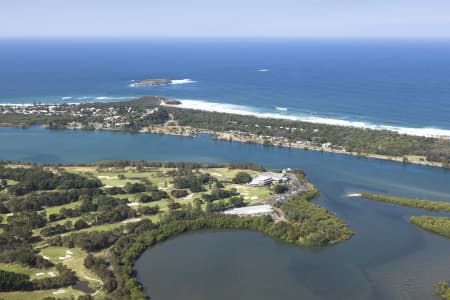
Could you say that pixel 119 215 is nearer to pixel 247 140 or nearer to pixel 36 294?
pixel 36 294

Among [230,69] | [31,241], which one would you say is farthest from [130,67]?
[31,241]

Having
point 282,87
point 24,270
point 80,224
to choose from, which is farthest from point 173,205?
point 282,87

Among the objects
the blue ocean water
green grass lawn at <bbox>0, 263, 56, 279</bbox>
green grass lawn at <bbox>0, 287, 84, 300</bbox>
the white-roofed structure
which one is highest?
the blue ocean water

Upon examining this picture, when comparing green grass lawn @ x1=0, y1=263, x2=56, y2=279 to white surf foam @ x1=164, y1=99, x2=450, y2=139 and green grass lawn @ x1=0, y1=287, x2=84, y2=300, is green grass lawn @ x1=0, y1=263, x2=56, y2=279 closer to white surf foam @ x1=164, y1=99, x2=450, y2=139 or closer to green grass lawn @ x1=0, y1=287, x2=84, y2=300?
green grass lawn @ x1=0, y1=287, x2=84, y2=300

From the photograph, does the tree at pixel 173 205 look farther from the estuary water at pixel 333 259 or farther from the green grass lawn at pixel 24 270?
the green grass lawn at pixel 24 270

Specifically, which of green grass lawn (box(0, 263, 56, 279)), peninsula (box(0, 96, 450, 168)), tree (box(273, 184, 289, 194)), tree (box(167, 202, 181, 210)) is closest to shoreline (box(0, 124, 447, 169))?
peninsula (box(0, 96, 450, 168))

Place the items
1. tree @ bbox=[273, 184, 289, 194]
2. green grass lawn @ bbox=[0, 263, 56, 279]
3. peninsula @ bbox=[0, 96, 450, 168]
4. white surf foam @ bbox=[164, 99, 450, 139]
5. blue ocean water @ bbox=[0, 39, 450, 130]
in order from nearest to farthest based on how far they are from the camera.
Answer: green grass lawn @ bbox=[0, 263, 56, 279], tree @ bbox=[273, 184, 289, 194], peninsula @ bbox=[0, 96, 450, 168], white surf foam @ bbox=[164, 99, 450, 139], blue ocean water @ bbox=[0, 39, 450, 130]
